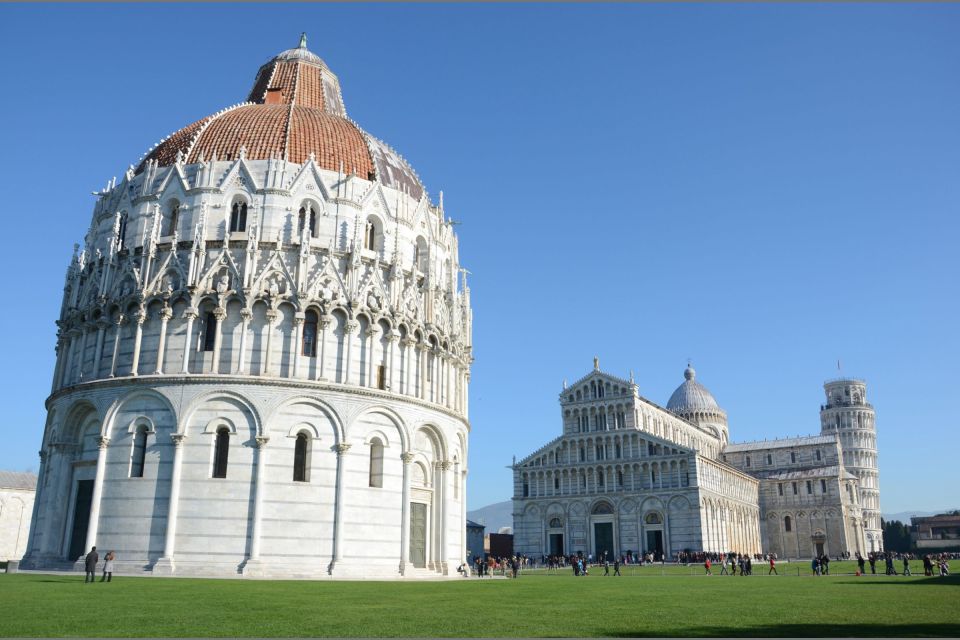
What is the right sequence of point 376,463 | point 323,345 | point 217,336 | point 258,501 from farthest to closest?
point 376,463 → point 323,345 → point 217,336 → point 258,501

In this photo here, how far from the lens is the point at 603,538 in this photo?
85.8 m

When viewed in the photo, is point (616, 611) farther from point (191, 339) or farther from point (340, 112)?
point (340, 112)

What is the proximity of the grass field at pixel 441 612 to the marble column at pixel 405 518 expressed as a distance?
9.91 meters

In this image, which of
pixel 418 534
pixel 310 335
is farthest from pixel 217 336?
pixel 418 534

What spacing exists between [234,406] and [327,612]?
17994 millimetres

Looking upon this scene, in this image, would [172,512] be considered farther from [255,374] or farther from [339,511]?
[339,511]

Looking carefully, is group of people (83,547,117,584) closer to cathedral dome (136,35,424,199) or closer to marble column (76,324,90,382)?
marble column (76,324,90,382)

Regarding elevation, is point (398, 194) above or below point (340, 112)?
below

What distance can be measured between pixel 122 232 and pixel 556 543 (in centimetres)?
6275

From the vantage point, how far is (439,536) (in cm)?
3869

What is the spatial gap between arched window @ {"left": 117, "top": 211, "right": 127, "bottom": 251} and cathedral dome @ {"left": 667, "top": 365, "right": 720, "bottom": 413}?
94331 millimetres

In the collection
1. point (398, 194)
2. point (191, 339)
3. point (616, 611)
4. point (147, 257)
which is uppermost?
point (398, 194)

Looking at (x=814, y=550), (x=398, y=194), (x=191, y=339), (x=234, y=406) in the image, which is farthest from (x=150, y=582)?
(x=814, y=550)

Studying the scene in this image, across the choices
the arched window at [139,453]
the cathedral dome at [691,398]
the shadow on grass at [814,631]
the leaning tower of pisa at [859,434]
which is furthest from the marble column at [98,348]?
the leaning tower of pisa at [859,434]
